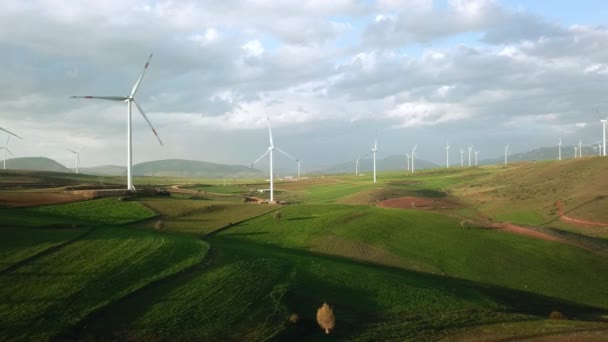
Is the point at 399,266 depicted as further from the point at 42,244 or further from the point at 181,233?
the point at 42,244

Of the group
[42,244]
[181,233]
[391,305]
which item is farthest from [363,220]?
[42,244]

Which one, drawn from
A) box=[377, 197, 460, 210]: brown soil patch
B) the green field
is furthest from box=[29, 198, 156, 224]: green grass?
box=[377, 197, 460, 210]: brown soil patch

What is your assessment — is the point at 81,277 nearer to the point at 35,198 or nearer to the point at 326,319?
the point at 326,319

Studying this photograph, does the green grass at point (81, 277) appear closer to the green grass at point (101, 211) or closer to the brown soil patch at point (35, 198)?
the green grass at point (101, 211)

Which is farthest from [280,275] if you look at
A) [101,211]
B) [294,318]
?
[101,211]

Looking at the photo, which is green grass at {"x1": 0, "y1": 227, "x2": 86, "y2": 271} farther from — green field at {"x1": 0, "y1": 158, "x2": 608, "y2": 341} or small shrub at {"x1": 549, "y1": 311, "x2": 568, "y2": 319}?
small shrub at {"x1": 549, "y1": 311, "x2": 568, "y2": 319}

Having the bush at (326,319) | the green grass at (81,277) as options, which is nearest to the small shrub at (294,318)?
the bush at (326,319)
